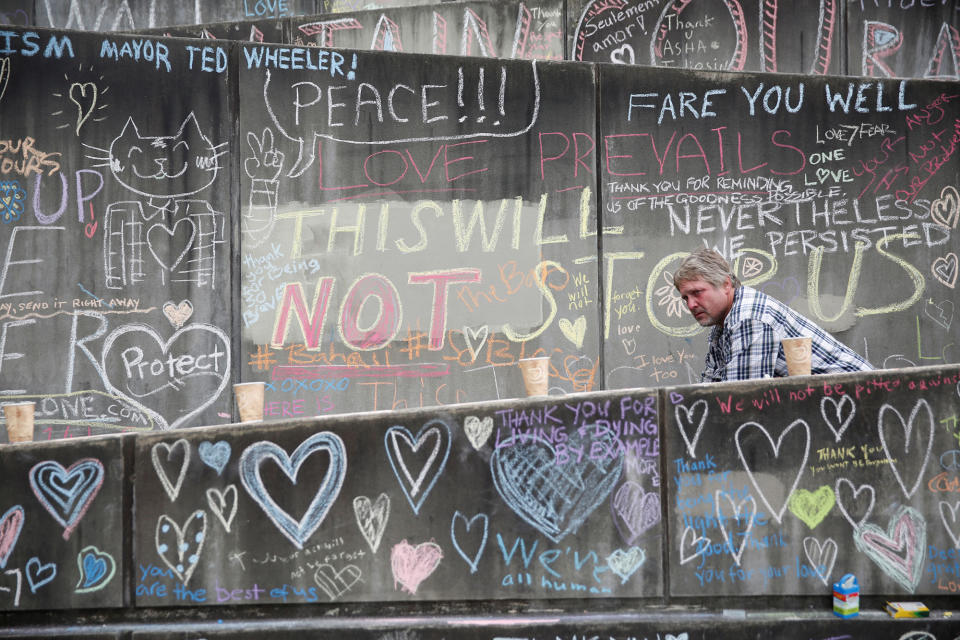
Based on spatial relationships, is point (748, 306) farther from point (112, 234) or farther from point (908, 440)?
point (112, 234)

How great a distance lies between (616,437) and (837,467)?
3.43ft

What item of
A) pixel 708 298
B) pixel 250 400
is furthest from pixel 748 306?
pixel 250 400

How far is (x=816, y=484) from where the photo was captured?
14.3ft

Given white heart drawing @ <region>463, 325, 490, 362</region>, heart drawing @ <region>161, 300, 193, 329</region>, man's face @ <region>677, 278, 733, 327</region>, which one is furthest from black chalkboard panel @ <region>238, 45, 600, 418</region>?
man's face @ <region>677, 278, 733, 327</region>

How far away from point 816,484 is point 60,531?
3.74m

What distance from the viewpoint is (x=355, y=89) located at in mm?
7492

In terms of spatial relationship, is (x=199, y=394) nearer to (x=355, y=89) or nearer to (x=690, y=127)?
(x=355, y=89)

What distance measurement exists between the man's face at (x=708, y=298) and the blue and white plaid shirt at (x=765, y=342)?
0.24 ft

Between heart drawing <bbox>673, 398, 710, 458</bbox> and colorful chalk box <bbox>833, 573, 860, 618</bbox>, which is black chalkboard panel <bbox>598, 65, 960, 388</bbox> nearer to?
heart drawing <bbox>673, 398, 710, 458</bbox>

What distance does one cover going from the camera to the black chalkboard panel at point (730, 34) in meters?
9.04

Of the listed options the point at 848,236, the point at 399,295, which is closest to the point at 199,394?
the point at 399,295

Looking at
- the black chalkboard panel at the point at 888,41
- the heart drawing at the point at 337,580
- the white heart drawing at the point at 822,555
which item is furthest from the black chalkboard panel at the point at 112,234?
the black chalkboard panel at the point at 888,41

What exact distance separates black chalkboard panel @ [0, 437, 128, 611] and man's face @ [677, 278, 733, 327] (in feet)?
10.2

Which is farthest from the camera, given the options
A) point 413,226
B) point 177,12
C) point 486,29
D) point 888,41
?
point 177,12
